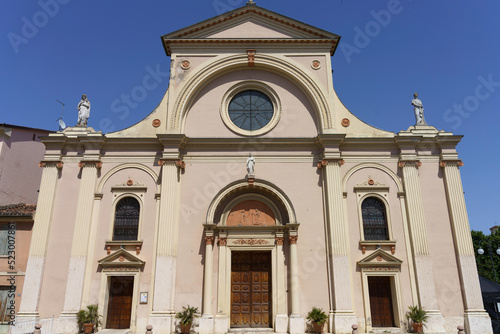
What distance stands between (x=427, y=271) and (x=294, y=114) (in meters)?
9.69

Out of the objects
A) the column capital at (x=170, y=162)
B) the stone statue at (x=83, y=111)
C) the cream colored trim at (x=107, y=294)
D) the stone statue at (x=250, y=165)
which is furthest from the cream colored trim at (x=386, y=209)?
the stone statue at (x=83, y=111)

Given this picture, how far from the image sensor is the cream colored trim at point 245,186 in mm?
17281

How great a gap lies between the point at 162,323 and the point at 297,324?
570 cm

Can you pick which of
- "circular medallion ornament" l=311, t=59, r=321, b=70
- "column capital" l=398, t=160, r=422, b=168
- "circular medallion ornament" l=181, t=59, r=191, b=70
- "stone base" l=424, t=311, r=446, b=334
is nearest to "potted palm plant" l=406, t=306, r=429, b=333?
"stone base" l=424, t=311, r=446, b=334

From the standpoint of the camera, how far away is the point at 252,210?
18.1m

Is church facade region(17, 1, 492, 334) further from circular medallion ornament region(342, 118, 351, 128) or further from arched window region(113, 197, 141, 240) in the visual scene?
circular medallion ornament region(342, 118, 351, 128)

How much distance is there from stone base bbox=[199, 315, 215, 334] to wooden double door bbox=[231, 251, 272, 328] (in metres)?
1.18

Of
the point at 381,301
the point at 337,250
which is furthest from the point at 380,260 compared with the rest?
the point at 337,250

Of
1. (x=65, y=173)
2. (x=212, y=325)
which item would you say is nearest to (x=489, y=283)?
(x=212, y=325)

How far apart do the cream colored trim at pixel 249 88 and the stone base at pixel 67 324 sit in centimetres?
1113

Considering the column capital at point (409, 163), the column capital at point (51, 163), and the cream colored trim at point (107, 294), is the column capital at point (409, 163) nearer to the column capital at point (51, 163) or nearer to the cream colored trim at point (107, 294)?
the cream colored trim at point (107, 294)

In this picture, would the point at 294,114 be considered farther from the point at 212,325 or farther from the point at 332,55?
the point at 212,325

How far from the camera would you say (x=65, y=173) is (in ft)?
60.2

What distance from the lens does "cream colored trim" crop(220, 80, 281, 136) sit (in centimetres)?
1900
